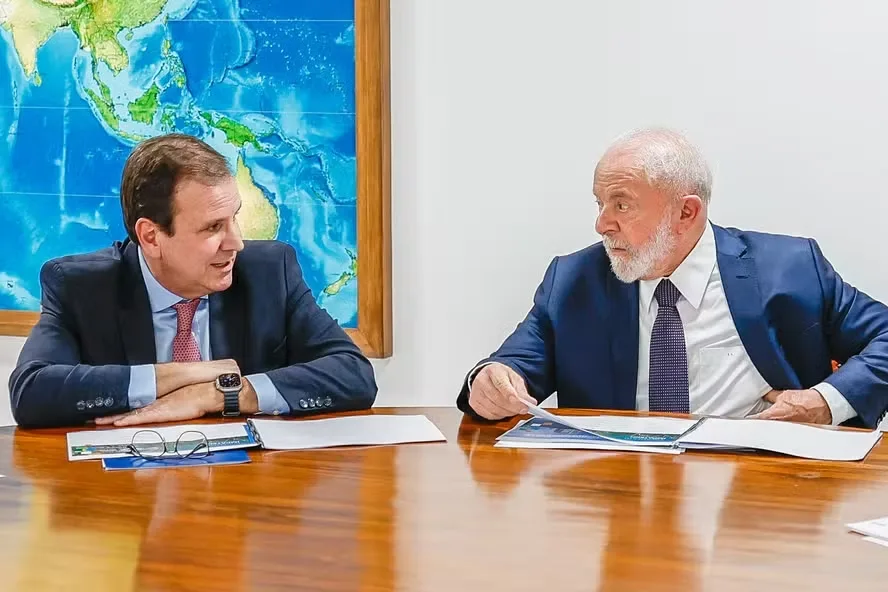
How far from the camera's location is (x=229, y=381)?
2.42m

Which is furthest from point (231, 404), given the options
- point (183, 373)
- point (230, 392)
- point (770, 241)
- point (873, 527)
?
point (770, 241)

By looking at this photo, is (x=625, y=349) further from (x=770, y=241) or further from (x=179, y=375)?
(x=179, y=375)

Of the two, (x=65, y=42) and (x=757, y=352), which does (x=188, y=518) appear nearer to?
(x=757, y=352)

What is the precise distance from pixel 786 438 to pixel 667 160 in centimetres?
102

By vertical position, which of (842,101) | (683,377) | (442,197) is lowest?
(683,377)

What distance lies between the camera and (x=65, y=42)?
3.77 metres

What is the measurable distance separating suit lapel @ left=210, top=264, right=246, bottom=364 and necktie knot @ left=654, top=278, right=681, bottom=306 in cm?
102

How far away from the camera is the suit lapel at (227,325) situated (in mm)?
2699

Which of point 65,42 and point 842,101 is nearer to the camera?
point 842,101

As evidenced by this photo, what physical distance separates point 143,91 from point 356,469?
2133 millimetres

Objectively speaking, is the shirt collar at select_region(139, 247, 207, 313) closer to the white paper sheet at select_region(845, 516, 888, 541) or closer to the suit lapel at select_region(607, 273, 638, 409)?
the suit lapel at select_region(607, 273, 638, 409)

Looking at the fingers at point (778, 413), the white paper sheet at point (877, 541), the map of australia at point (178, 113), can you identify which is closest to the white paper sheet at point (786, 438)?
the fingers at point (778, 413)

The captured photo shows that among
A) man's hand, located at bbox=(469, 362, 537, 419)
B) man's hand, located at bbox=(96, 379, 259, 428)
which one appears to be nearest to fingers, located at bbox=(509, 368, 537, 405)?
man's hand, located at bbox=(469, 362, 537, 419)

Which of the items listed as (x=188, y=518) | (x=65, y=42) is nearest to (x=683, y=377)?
(x=188, y=518)
